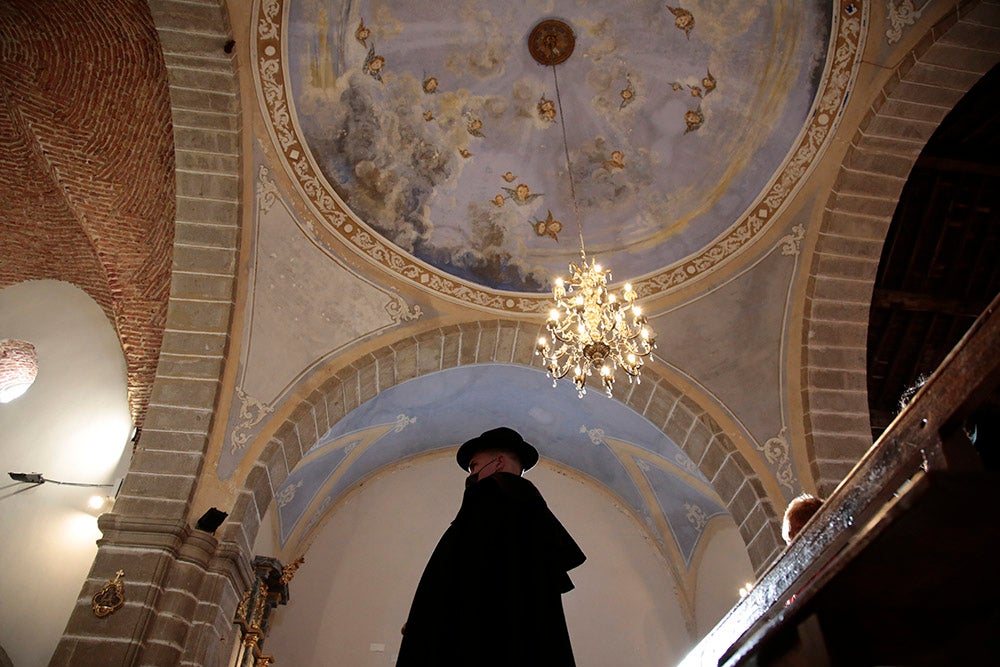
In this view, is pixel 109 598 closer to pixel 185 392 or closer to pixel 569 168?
pixel 185 392

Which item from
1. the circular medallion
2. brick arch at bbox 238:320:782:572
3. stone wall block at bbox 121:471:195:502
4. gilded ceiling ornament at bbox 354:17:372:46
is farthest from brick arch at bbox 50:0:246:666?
the circular medallion

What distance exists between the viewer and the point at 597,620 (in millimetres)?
10156

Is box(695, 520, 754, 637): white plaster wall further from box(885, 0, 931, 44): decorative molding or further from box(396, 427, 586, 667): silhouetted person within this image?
box(396, 427, 586, 667): silhouetted person

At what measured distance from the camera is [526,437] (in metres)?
11.2

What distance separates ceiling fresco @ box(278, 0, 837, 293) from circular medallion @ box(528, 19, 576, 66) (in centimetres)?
7

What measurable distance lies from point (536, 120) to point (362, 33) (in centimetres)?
217

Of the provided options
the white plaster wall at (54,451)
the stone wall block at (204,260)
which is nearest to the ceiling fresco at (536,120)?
Result: the stone wall block at (204,260)

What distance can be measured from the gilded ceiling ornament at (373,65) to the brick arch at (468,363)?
2863mm

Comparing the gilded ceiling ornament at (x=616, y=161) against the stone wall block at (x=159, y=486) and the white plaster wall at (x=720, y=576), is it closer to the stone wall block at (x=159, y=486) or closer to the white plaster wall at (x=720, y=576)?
the white plaster wall at (x=720, y=576)

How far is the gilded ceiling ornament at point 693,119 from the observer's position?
8695 millimetres

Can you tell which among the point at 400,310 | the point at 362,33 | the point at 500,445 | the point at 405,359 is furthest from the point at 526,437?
the point at 500,445

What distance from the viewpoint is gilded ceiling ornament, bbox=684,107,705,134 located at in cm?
870

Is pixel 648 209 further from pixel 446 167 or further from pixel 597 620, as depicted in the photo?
pixel 597 620

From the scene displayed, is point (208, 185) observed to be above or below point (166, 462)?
above
